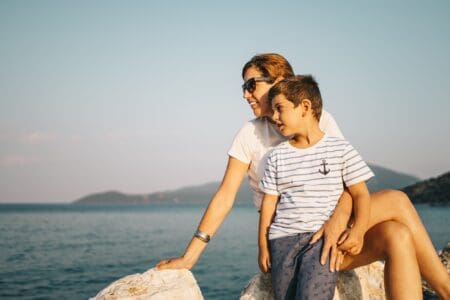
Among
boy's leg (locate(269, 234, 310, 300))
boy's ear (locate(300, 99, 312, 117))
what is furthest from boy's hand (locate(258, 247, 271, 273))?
boy's ear (locate(300, 99, 312, 117))

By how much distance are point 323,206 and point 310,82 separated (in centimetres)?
104

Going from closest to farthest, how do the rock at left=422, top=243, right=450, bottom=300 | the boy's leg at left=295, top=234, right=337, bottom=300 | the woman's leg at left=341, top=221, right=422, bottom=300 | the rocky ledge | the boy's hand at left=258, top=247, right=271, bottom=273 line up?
the woman's leg at left=341, top=221, right=422, bottom=300 < the boy's leg at left=295, top=234, right=337, bottom=300 < the rocky ledge < the boy's hand at left=258, top=247, right=271, bottom=273 < the rock at left=422, top=243, right=450, bottom=300

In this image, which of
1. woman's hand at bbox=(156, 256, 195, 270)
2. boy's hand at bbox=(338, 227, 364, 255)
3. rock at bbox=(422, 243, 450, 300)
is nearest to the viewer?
boy's hand at bbox=(338, 227, 364, 255)

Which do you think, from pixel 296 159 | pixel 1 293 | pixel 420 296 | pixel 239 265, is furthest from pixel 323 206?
pixel 239 265

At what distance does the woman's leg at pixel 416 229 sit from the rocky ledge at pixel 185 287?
802 mm

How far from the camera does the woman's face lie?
13.3 feet

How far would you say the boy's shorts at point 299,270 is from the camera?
306 cm

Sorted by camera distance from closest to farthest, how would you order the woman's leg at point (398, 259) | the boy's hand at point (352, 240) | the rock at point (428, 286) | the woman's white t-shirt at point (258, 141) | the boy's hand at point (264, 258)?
1. the woman's leg at point (398, 259)
2. the boy's hand at point (352, 240)
3. the boy's hand at point (264, 258)
4. the woman's white t-shirt at point (258, 141)
5. the rock at point (428, 286)

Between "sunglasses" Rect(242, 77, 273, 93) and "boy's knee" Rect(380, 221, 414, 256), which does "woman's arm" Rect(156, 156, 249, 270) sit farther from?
"boy's knee" Rect(380, 221, 414, 256)

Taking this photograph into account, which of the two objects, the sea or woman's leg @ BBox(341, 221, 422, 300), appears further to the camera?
the sea

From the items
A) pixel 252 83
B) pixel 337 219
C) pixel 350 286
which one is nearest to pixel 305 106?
pixel 252 83

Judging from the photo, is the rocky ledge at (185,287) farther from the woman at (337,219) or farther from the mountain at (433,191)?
the mountain at (433,191)

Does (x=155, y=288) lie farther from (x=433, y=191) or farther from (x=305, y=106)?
(x=433, y=191)

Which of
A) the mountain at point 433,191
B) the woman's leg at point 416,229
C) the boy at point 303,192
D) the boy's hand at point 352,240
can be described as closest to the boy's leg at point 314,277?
the boy at point 303,192
